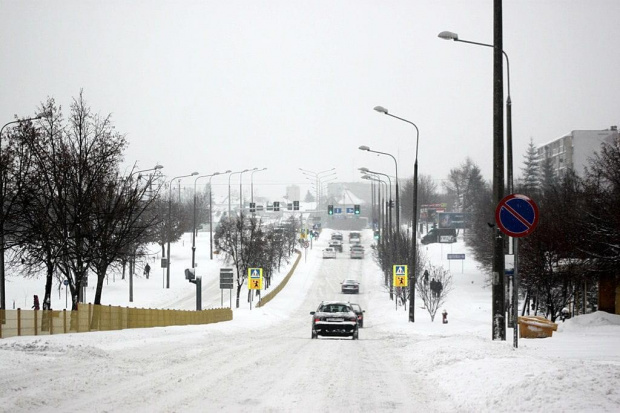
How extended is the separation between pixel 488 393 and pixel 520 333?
15410 millimetres

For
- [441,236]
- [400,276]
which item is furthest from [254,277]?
[441,236]

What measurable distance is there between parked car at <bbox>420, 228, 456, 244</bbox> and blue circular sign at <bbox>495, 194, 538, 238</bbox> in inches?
3776

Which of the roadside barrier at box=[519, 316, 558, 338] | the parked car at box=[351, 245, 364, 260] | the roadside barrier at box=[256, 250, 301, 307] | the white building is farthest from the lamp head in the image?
the white building

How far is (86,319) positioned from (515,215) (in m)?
20.0

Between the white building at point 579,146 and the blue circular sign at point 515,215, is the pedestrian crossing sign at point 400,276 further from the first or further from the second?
the white building at point 579,146

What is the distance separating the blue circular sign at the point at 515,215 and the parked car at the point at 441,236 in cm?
9591

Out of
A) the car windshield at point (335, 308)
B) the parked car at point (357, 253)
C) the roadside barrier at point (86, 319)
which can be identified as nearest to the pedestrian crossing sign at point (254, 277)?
the roadside barrier at point (86, 319)

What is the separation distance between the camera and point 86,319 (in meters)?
31.1

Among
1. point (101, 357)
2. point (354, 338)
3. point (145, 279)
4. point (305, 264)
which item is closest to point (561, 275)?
point (354, 338)

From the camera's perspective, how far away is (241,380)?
13195 mm

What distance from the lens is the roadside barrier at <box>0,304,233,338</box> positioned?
82.0ft

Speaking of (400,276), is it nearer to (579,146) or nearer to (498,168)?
(498,168)

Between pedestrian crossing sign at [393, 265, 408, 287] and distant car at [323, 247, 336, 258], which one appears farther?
distant car at [323, 247, 336, 258]

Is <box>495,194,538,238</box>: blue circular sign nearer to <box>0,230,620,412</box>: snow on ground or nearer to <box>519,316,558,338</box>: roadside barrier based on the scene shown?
<box>0,230,620,412</box>: snow on ground
